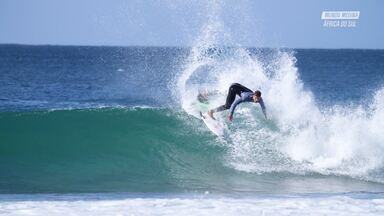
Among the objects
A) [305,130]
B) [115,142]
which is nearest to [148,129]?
[115,142]

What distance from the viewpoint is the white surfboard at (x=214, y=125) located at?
50.9 ft

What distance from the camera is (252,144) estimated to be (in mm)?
15383

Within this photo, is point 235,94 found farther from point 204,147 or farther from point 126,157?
point 126,157

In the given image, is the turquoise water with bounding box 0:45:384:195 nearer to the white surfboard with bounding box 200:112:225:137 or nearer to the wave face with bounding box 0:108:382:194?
the wave face with bounding box 0:108:382:194

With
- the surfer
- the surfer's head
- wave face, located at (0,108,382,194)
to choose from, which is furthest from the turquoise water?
the surfer's head

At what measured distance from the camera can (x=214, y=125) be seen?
50.9ft

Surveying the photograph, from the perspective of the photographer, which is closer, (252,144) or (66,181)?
(66,181)

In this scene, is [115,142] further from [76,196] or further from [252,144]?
[76,196]

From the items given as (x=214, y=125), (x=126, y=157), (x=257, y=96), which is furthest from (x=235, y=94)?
(x=126, y=157)

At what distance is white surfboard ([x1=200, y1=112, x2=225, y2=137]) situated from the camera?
15.5 m

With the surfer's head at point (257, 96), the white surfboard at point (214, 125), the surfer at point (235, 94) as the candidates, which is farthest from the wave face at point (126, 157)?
the surfer's head at point (257, 96)

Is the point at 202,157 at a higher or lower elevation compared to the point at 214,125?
lower

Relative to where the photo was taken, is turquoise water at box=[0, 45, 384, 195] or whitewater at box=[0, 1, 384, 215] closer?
whitewater at box=[0, 1, 384, 215]

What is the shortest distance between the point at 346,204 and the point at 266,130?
6.38 m
